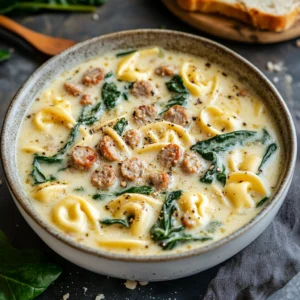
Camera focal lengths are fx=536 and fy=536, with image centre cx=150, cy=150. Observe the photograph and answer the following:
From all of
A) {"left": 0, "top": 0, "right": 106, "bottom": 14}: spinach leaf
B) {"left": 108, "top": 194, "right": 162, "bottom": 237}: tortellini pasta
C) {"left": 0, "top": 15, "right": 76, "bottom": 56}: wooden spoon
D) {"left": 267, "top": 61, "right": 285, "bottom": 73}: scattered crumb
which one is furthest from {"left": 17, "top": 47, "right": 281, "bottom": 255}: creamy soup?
{"left": 0, "top": 0, "right": 106, "bottom": 14}: spinach leaf

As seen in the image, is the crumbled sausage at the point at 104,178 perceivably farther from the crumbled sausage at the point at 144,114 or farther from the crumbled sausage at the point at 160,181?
the crumbled sausage at the point at 144,114

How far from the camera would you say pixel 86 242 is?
163 inches

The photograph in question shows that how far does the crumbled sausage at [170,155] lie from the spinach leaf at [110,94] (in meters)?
0.79

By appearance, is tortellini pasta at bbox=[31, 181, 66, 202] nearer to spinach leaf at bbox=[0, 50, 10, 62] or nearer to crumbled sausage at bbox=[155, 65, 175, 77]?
crumbled sausage at bbox=[155, 65, 175, 77]

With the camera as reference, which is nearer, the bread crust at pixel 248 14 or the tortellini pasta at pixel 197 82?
the tortellini pasta at pixel 197 82

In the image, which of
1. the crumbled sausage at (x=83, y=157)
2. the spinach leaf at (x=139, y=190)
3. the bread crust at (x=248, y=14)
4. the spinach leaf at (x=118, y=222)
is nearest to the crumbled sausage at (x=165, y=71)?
the crumbled sausage at (x=83, y=157)

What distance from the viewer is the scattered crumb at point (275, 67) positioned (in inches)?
258

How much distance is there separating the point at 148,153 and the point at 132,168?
271 mm

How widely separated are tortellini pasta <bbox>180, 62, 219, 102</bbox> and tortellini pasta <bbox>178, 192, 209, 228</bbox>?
1.22 m

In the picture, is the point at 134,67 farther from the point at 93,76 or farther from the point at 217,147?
the point at 217,147

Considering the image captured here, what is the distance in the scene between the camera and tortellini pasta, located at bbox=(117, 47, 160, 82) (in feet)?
17.6

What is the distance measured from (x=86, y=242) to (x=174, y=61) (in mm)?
2365

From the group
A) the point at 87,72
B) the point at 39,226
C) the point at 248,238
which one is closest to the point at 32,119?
the point at 87,72

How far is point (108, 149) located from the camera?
4.67m
